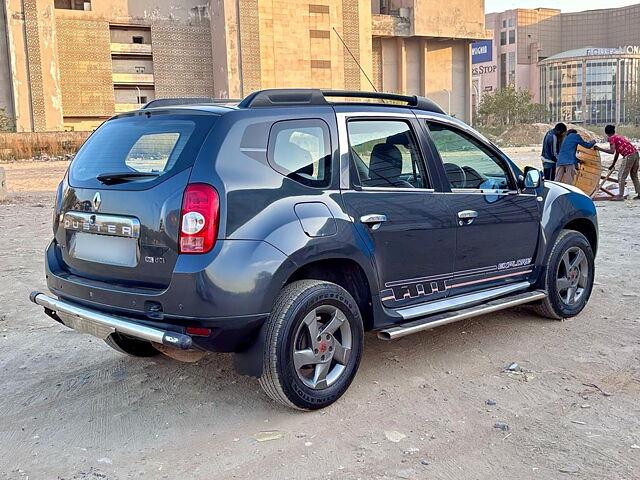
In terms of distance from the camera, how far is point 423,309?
4707 millimetres

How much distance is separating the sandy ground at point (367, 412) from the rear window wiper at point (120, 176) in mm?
1434

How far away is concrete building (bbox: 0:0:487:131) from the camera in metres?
61.8

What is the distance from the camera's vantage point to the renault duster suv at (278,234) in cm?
381

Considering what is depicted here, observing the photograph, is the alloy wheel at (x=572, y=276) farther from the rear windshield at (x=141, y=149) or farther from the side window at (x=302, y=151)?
the rear windshield at (x=141, y=149)

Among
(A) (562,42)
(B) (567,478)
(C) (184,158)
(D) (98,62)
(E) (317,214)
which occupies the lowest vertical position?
(B) (567,478)

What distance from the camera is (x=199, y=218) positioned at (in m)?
3.77

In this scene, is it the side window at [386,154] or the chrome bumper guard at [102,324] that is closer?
the chrome bumper guard at [102,324]

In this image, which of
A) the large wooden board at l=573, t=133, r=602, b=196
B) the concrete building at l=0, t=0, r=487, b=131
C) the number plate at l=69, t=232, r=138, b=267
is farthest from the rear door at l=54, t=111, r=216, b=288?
the concrete building at l=0, t=0, r=487, b=131

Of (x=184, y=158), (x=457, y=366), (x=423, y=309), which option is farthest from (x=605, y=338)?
(x=184, y=158)

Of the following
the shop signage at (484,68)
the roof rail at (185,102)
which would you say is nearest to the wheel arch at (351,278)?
the roof rail at (185,102)

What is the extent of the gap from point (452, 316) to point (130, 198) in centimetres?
231

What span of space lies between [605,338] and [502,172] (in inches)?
62.5

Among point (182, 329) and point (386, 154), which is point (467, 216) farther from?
point (182, 329)

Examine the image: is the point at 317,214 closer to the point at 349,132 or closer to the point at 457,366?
the point at 349,132
